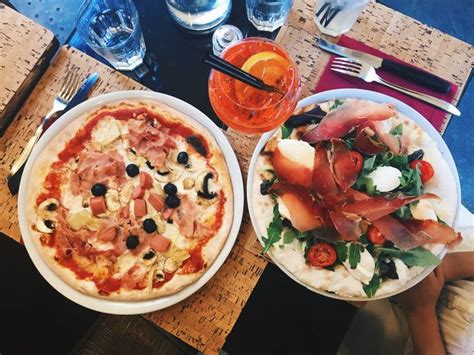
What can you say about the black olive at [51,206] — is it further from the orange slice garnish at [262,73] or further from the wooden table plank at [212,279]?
the orange slice garnish at [262,73]

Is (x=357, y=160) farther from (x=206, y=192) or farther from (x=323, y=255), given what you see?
(x=206, y=192)

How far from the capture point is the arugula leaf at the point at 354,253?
4.15ft

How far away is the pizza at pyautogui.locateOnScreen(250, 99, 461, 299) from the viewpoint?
4.14ft

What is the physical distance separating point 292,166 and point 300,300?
69 centimetres

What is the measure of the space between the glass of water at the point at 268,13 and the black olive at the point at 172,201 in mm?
567

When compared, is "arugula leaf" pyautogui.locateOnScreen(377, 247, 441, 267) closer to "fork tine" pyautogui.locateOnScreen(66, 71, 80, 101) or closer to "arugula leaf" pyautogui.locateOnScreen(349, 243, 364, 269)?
"arugula leaf" pyautogui.locateOnScreen(349, 243, 364, 269)

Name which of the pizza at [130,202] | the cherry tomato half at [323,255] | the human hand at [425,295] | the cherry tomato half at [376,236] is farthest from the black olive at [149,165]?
the human hand at [425,295]

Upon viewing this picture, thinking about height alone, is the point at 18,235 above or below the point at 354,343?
above

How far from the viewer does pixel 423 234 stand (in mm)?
1265

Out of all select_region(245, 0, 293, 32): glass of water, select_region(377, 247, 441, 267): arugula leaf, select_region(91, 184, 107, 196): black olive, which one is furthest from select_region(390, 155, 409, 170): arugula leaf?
select_region(91, 184, 107, 196): black olive

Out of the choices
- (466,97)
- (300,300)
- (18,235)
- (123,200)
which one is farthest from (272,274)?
(466,97)

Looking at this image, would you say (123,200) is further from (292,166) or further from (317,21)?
(317,21)

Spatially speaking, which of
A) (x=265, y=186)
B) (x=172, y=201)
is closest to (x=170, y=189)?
(x=172, y=201)

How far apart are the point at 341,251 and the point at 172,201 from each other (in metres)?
0.45
